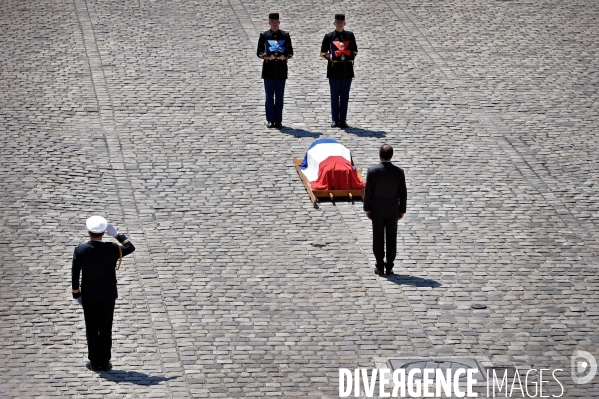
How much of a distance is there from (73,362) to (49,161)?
6225 millimetres

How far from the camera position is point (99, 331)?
12.5m

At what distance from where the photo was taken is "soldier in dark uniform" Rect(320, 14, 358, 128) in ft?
65.8

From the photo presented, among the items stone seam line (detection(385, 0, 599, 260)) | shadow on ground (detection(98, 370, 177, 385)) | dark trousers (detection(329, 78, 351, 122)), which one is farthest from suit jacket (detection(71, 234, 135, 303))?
dark trousers (detection(329, 78, 351, 122))

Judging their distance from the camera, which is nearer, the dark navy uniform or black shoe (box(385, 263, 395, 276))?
the dark navy uniform

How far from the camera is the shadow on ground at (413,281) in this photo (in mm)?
14891

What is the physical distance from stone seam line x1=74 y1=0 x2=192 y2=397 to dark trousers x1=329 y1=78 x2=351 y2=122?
377 centimetres

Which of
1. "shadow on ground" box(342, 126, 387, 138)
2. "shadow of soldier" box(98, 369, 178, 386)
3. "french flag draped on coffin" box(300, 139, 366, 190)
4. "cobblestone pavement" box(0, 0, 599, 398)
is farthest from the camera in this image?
"shadow on ground" box(342, 126, 387, 138)

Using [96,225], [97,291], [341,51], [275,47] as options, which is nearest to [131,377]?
[97,291]

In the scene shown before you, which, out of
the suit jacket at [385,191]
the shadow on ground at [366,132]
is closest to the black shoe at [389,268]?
the suit jacket at [385,191]

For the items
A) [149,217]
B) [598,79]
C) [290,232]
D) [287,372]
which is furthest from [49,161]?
[598,79]

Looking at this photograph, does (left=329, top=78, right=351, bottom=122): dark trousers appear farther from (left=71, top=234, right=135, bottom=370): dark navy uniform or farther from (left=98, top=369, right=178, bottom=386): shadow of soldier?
(left=98, top=369, right=178, bottom=386): shadow of soldier

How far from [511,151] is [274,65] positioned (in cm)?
428

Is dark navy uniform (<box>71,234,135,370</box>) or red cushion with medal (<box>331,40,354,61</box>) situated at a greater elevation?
red cushion with medal (<box>331,40,354,61</box>)

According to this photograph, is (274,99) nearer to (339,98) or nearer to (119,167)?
(339,98)
